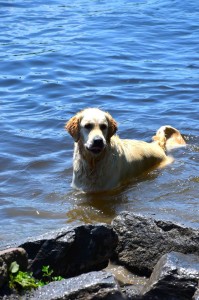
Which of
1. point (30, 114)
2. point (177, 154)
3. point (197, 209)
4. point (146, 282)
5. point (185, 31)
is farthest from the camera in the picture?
point (185, 31)

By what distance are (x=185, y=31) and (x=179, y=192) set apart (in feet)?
38.0

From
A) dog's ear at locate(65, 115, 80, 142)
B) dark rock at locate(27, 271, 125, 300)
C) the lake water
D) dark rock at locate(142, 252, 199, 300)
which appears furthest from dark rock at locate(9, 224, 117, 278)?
dog's ear at locate(65, 115, 80, 142)

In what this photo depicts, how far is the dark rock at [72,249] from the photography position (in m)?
6.17

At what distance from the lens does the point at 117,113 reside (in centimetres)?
1291

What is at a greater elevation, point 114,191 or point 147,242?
point 147,242

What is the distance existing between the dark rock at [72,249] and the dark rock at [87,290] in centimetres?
52

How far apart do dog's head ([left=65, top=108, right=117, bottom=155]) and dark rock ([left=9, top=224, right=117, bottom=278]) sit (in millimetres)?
2537

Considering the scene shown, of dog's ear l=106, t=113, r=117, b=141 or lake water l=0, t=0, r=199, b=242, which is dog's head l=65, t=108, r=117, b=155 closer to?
dog's ear l=106, t=113, r=117, b=141

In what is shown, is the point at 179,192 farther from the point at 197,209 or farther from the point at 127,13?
the point at 127,13

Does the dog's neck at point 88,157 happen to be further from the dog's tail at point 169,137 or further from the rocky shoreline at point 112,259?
the rocky shoreline at point 112,259

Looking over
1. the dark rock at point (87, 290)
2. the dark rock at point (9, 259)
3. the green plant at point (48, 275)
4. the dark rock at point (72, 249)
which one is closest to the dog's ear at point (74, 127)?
the dark rock at point (72, 249)

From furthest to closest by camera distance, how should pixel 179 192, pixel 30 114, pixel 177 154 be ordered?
1. pixel 30 114
2. pixel 177 154
3. pixel 179 192

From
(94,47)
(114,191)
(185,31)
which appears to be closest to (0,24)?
(94,47)

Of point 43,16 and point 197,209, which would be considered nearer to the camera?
point 197,209
